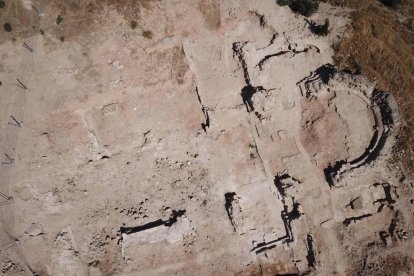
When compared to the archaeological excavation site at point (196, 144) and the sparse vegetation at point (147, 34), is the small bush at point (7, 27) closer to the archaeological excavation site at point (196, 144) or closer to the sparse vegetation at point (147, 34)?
the archaeological excavation site at point (196, 144)

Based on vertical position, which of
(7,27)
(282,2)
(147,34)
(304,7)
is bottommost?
(304,7)

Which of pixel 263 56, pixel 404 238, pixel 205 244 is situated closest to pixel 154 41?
pixel 263 56

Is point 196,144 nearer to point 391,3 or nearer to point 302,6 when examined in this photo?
point 302,6

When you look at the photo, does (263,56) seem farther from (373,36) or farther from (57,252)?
(57,252)

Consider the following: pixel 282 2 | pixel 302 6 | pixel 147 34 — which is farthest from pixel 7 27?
pixel 302 6

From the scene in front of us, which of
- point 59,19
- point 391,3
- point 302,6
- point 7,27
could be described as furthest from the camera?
point 391,3
